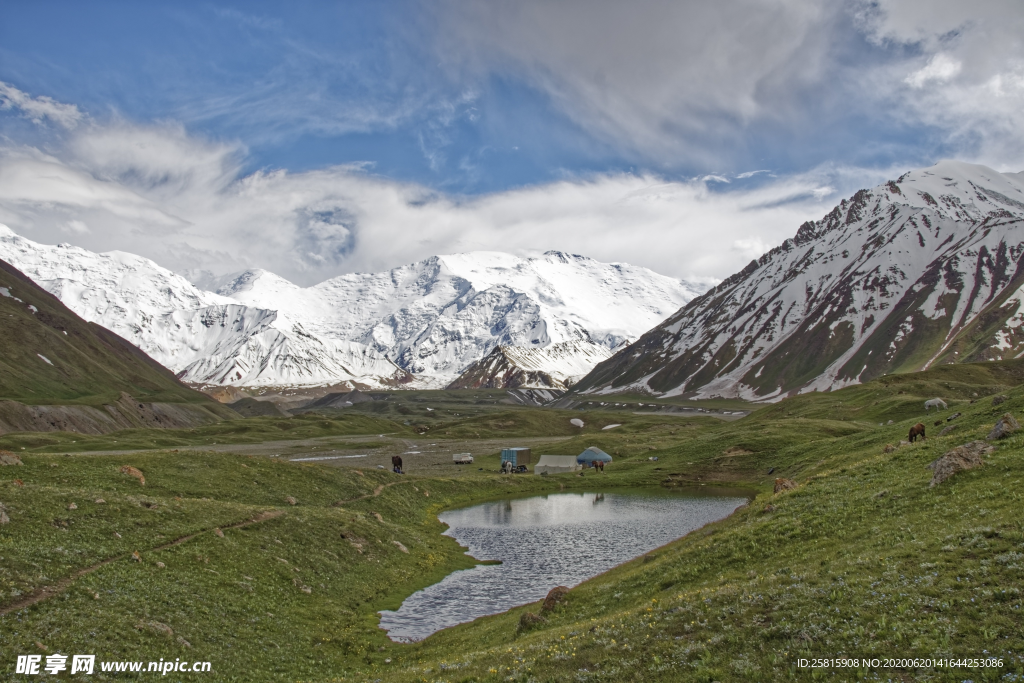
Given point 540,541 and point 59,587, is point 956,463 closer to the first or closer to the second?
point 540,541

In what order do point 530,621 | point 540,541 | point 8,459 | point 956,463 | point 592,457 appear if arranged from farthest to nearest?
point 592,457 → point 540,541 → point 8,459 → point 956,463 → point 530,621

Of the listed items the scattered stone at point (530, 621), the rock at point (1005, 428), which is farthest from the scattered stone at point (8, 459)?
the rock at point (1005, 428)

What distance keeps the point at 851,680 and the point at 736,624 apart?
588 cm

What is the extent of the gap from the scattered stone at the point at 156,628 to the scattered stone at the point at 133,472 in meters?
32.2

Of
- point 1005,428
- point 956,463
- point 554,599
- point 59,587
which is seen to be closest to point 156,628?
point 59,587

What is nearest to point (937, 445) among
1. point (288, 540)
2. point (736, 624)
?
point (736, 624)

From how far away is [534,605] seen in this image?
41625 millimetres

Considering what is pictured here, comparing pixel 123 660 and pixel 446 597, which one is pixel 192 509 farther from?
pixel 123 660

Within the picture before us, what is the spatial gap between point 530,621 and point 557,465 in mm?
106637

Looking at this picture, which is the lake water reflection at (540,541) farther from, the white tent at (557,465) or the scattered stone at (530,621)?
the white tent at (557,465)

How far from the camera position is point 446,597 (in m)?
49.2

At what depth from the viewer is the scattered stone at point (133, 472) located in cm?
5686

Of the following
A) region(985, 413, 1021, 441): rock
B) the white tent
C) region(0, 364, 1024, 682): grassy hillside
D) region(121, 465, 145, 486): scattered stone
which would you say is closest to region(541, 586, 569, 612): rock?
region(0, 364, 1024, 682): grassy hillside

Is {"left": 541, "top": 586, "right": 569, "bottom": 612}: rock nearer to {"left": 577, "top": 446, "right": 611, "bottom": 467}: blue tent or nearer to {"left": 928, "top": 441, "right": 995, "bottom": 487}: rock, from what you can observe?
{"left": 928, "top": 441, "right": 995, "bottom": 487}: rock
